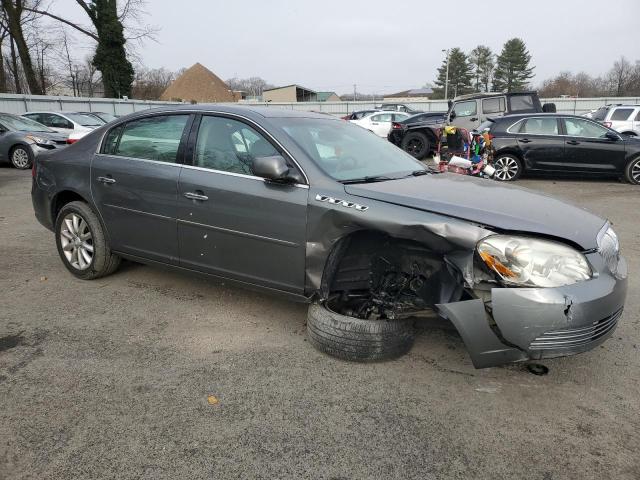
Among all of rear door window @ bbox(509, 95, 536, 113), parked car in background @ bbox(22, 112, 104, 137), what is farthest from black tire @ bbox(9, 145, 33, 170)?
rear door window @ bbox(509, 95, 536, 113)

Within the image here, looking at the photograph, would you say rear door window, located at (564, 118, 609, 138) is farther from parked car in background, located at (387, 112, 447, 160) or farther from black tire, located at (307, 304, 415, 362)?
black tire, located at (307, 304, 415, 362)

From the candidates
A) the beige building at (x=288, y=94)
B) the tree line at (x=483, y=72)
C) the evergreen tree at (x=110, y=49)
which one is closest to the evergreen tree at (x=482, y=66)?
the tree line at (x=483, y=72)

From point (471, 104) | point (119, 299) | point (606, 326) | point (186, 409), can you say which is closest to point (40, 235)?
point (119, 299)

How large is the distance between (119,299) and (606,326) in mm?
3571

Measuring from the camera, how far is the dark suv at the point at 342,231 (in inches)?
101

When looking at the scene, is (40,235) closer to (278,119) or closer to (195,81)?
(278,119)

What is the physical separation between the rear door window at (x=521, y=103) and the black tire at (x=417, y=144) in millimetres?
2562

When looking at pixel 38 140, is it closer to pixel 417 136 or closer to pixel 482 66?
pixel 417 136

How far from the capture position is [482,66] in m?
83.1

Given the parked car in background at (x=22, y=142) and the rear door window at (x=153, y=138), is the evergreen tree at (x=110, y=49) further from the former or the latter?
the rear door window at (x=153, y=138)

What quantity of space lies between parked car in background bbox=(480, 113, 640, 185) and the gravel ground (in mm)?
7618

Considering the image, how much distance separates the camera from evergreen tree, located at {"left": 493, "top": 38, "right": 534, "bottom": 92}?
77.0 metres

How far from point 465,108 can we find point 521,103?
5.11 ft

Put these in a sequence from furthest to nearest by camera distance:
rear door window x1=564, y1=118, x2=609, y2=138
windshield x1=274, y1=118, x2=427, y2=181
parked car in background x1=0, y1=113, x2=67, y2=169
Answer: parked car in background x1=0, y1=113, x2=67, y2=169, rear door window x1=564, y1=118, x2=609, y2=138, windshield x1=274, y1=118, x2=427, y2=181
